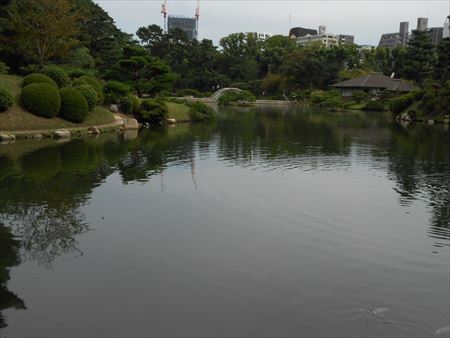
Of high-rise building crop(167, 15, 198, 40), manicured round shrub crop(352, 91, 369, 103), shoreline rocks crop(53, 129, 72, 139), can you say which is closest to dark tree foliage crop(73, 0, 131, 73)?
shoreline rocks crop(53, 129, 72, 139)

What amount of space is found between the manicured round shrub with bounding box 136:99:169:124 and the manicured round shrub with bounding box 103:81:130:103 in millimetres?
1416

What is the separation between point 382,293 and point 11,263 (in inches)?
202

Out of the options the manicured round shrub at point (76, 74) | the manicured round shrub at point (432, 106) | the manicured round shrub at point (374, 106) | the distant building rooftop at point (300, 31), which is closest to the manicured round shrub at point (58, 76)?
the manicured round shrub at point (76, 74)

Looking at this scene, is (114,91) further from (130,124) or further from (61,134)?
(61,134)

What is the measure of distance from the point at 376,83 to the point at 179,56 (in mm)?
29960

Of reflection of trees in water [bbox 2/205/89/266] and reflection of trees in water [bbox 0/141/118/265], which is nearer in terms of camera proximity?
reflection of trees in water [bbox 2/205/89/266]

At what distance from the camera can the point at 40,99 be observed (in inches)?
863

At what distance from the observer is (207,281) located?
258 inches

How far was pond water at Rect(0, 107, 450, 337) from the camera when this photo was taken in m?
5.59

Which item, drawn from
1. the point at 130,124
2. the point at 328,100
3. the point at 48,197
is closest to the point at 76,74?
the point at 130,124

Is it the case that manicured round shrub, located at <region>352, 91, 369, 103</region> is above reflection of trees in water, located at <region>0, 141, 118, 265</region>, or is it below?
above

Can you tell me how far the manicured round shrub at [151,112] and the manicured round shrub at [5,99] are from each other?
9.63 m

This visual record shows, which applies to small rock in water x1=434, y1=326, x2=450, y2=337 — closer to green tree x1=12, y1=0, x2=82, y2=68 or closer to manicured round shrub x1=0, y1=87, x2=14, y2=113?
manicured round shrub x1=0, y1=87, x2=14, y2=113

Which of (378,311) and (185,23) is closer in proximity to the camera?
(378,311)
